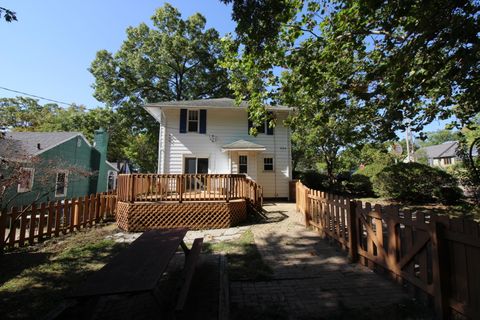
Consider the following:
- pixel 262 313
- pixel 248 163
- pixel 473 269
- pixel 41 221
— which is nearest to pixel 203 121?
pixel 248 163

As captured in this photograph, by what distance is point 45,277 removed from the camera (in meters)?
4.52

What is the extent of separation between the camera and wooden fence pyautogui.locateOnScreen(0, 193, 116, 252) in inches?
253

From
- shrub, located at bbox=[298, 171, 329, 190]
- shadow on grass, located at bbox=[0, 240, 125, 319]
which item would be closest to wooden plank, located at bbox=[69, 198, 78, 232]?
shadow on grass, located at bbox=[0, 240, 125, 319]

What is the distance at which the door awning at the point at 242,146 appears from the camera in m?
13.6

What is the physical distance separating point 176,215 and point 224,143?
691 cm

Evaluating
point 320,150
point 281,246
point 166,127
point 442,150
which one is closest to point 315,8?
point 281,246

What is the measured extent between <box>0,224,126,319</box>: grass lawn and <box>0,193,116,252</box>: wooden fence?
0.37 m

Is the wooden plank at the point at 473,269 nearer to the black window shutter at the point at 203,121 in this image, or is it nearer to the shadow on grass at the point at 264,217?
the shadow on grass at the point at 264,217

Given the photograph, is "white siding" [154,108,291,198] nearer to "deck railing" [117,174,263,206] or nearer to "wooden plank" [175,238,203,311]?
"deck railing" [117,174,263,206]

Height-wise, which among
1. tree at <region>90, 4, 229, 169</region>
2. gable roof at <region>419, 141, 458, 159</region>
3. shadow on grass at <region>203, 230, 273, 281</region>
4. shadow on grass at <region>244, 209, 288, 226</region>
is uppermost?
tree at <region>90, 4, 229, 169</region>

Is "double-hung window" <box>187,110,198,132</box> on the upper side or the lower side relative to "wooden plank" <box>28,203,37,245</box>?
upper

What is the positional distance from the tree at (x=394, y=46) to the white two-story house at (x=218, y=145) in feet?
22.0

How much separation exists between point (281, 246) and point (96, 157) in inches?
742

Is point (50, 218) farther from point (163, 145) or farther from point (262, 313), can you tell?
point (262, 313)
